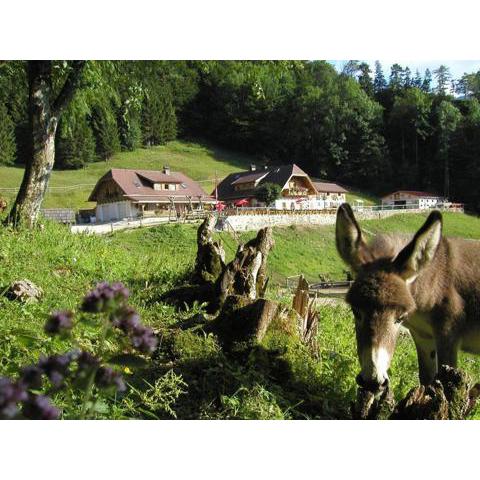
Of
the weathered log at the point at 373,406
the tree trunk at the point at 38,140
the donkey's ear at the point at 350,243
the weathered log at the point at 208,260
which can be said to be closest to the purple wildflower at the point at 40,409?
the weathered log at the point at 373,406

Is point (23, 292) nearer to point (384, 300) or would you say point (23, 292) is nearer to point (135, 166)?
point (384, 300)

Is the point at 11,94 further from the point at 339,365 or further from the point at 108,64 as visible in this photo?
the point at 339,365

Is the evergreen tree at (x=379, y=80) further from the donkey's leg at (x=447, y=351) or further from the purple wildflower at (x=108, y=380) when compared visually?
the purple wildflower at (x=108, y=380)

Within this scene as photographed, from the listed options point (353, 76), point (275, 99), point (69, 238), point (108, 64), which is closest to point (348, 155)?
point (275, 99)

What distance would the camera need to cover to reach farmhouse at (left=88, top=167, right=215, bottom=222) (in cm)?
941

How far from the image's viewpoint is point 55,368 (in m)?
1.13

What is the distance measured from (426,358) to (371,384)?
0.91 m

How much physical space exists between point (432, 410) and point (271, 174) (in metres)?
6.63

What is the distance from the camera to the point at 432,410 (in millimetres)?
2312

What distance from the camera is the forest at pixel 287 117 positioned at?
6.14 metres

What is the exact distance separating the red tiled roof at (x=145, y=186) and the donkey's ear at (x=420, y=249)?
271 inches

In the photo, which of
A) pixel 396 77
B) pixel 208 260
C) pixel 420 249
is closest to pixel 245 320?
pixel 420 249

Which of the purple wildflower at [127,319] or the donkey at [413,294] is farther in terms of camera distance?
the donkey at [413,294]

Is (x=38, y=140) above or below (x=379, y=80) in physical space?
below
